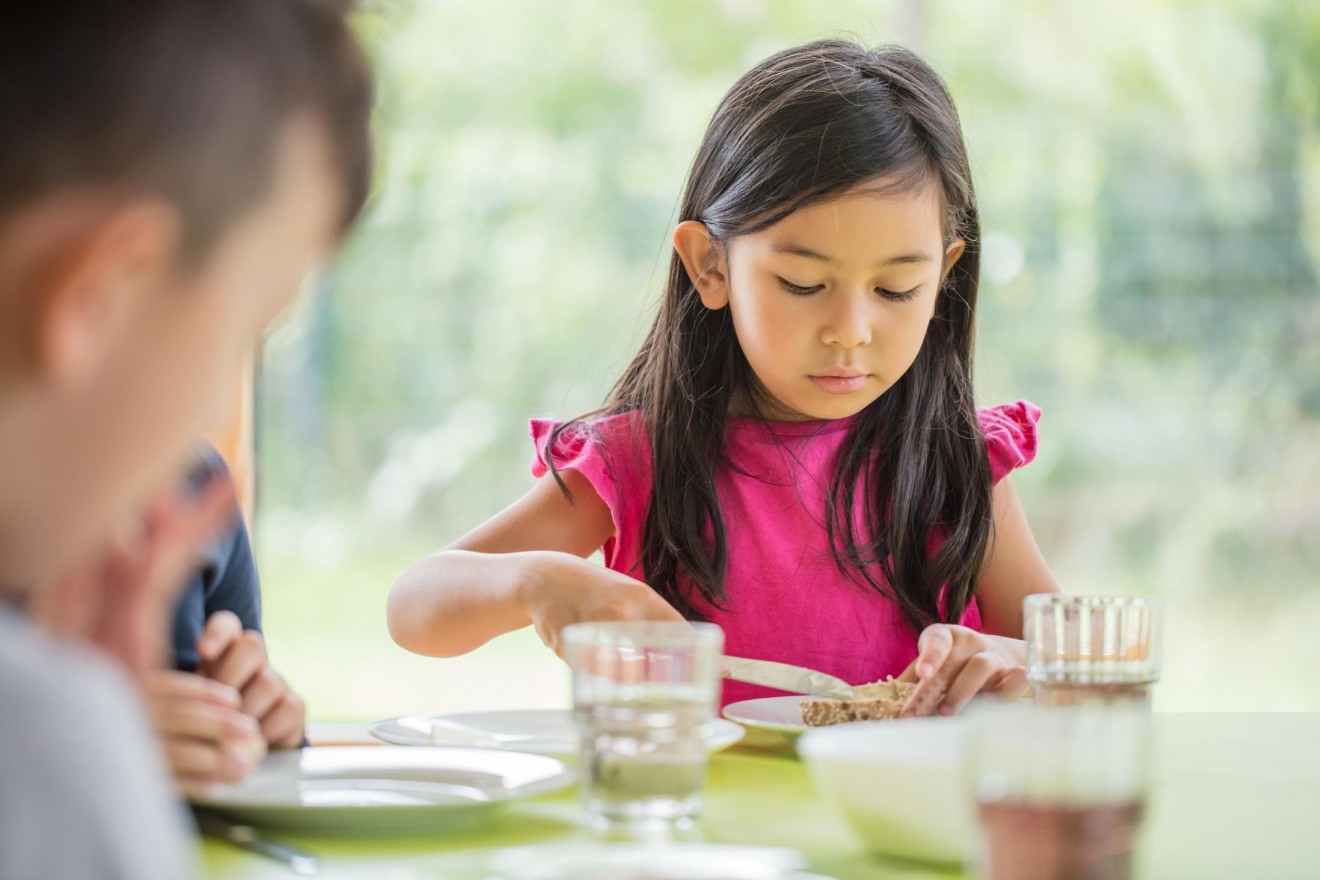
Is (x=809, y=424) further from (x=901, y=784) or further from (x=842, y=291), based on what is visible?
(x=901, y=784)

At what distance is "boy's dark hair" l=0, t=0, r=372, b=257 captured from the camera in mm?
510

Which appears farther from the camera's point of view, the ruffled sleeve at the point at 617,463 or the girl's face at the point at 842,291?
the ruffled sleeve at the point at 617,463

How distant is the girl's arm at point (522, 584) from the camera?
1.18m

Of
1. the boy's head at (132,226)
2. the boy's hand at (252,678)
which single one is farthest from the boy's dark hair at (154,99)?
the boy's hand at (252,678)

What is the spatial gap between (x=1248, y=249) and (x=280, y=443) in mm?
3765

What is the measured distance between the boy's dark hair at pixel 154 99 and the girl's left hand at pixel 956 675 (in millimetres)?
742

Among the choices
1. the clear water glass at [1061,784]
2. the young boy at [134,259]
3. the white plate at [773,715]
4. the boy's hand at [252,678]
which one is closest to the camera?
the young boy at [134,259]

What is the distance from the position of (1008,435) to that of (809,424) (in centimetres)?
25

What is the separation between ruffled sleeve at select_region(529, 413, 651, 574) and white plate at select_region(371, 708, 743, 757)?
1.76 ft

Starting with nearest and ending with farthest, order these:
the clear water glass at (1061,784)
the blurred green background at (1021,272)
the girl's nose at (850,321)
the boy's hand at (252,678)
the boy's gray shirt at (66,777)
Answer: the boy's gray shirt at (66,777) → the clear water glass at (1061,784) → the boy's hand at (252,678) → the girl's nose at (850,321) → the blurred green background at (1021,272)

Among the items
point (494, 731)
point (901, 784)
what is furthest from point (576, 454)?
point (901, 784)

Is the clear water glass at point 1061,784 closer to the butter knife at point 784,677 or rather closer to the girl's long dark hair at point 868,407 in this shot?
the butter knife at point 784,677

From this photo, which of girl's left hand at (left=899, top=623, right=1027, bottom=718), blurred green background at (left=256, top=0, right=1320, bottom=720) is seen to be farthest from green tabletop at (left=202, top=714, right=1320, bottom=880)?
blurred green background at (left=256, top=0, right=1320, bottom=720)

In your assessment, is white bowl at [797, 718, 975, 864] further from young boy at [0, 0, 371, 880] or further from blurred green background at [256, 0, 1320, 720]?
blurred green background at [256, 0, 1320, 720]
